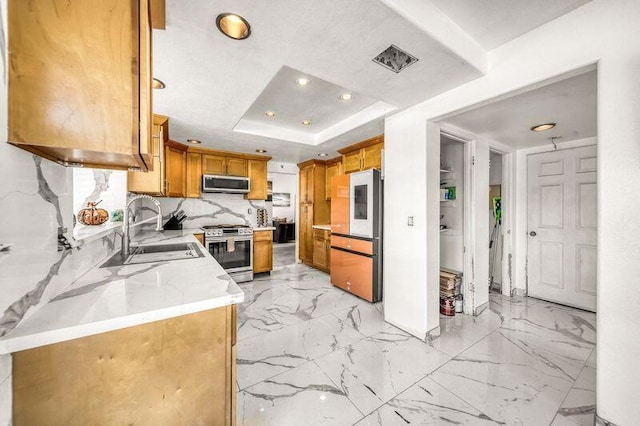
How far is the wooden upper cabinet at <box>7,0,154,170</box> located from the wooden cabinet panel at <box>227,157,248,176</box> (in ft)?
11.4

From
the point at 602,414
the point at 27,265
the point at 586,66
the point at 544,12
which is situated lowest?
the point at 602,414

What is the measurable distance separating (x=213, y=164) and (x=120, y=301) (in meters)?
3.54

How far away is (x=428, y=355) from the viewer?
204 centimetres

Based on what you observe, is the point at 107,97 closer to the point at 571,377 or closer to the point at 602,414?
the point at 602,414

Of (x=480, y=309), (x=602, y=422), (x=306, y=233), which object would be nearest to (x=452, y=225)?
(x=480, y=309)

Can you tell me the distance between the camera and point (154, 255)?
188 centimetres

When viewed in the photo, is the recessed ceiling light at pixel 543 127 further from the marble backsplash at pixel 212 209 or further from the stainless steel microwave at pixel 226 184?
the marble backsplash at pixel 212 209

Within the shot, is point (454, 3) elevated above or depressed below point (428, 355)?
above

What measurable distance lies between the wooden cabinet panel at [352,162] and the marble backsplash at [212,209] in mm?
1904

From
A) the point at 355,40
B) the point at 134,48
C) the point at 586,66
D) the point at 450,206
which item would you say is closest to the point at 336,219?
the point at 450,206

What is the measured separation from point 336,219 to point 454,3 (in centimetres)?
269

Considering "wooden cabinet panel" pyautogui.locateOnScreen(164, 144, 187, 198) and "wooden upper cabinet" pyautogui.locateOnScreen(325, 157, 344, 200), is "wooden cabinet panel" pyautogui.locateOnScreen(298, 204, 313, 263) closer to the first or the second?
"wooden upper cabinet" pyautogui.locateOnScreen(325, 157, 344, 200)

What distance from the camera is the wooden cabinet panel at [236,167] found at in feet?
13.9

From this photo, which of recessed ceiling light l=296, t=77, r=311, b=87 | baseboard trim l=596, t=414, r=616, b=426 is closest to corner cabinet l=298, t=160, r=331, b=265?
recessed ceiling light l=296, t=77, r=311, b=87
